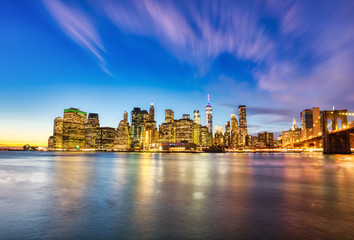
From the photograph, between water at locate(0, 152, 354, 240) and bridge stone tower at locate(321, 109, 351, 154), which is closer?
water at locate(0, 152, 354, 240)

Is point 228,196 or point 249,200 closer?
point 249,200

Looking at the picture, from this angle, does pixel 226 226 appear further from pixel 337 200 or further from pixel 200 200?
pixel 337 200

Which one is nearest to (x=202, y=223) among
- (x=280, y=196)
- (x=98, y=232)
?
(x=98, y=232)

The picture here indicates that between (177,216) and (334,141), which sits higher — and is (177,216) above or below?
below

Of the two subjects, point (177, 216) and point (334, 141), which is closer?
point (177, 216)

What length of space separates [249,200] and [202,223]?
232 inches

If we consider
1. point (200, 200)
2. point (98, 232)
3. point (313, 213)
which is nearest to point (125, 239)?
point (98, 232)

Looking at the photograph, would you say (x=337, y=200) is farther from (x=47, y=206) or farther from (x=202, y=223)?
(x=47, y=206)

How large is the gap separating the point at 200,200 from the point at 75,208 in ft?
23.5

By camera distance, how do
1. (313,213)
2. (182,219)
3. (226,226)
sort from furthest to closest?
(313,213)
(182,219)
(226,226)

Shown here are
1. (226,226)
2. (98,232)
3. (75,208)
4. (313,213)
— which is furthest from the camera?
(75,208)

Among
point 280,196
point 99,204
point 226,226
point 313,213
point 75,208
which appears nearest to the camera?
point 226,226

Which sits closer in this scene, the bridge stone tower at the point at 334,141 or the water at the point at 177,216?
the water at the point at 177,216

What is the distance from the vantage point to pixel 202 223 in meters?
9.51
